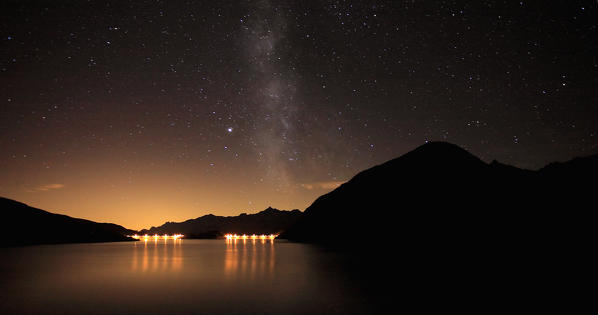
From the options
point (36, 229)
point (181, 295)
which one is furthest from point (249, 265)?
point (36, 229)

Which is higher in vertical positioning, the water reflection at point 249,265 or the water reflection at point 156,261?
the water reflection at point 156,261

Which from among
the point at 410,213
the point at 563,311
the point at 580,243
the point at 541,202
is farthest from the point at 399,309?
the point at 410,213

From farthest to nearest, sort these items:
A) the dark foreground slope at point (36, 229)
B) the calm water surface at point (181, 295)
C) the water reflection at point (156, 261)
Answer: the dark foreground slope at point (36, 229) < the water reflection at point (156, 261) < the calm water surface at point (181, 295)

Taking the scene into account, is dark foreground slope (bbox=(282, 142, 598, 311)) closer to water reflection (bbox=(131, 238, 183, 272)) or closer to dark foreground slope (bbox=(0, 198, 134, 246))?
water reflection (bbox=(131, 238, 183, 272))

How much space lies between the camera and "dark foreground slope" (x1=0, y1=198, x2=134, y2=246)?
143000 millimetres

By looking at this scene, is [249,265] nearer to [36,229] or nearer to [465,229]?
[465,229]

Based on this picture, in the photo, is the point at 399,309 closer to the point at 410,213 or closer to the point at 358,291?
the point at 358,291

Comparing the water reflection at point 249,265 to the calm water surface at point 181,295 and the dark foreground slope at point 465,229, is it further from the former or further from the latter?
the dark foreground slope at point 465,229

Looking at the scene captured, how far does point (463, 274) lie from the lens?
83.4ft

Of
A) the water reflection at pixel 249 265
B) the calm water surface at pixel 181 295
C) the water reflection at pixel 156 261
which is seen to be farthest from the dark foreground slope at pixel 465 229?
the water reflection at pixel 156 261

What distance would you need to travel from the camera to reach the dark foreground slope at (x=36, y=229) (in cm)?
14300

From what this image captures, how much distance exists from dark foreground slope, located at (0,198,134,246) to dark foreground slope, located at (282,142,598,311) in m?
108

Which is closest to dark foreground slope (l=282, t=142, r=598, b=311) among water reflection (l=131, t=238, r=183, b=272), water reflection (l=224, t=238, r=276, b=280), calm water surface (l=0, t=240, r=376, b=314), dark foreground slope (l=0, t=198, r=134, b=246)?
calm water surface (l=0, t=240, r=376, b=314)

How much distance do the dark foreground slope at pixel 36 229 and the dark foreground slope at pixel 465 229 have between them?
354 feet
